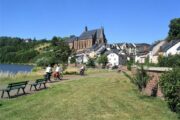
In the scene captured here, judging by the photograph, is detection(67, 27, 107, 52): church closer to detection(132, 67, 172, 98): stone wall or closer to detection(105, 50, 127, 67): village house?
detection(105, 50, 127, 67): village house

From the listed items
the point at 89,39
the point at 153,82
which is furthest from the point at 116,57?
the point at 153,82

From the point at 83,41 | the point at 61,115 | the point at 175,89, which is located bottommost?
the point at 61,115

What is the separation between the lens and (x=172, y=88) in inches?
583

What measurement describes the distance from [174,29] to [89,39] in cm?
6685

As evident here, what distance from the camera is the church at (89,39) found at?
15400 centimetres

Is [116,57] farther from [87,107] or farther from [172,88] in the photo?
[172,88]

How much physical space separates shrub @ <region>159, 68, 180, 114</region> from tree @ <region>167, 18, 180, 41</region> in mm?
78690

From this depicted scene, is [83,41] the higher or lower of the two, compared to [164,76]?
higher

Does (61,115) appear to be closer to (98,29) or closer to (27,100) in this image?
(27,100)

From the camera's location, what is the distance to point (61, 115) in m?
13.9

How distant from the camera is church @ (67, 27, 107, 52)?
15400 centimetres

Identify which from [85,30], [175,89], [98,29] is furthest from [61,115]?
[85,30]

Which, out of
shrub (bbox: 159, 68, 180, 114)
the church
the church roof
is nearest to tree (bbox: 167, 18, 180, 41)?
the church

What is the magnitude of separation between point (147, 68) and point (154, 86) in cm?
137
